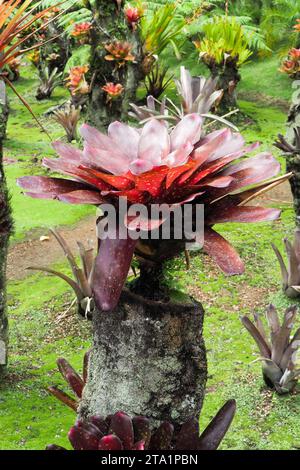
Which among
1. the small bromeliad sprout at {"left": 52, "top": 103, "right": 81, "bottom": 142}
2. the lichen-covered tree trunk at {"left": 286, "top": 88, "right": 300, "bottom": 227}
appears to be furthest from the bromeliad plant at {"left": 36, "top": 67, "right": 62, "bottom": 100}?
the lichen-covered tree trunk at {"left": 286, "top": 88, "right": 300, "bottom": 227}

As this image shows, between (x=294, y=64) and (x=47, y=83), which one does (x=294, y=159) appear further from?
(x=47, y=83)

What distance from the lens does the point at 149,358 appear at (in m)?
1.39

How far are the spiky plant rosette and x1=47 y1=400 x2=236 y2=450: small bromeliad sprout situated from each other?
243 mm

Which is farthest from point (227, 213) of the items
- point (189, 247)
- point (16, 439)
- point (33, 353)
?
point (33, 353)

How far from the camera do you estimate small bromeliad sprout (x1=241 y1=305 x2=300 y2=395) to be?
104 inches

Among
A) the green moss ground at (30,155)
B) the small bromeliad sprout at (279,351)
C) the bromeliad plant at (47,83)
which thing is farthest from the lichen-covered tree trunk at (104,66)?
the small bromeliad sprout at (279,351)

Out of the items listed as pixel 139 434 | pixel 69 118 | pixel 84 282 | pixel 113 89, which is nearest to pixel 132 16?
pixel 113 89

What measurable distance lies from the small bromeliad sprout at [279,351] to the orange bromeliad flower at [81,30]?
3.56 metres

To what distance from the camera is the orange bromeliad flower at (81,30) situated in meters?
5.51

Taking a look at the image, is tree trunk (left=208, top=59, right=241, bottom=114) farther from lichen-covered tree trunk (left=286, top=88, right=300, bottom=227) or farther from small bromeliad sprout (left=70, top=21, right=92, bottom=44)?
lichen-covered tree trunk (left=286, top=88, right=300, bottom=227)

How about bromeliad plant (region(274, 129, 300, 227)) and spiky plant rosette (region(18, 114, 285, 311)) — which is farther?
bromeliad plant (region(274, 129, 300, 227))

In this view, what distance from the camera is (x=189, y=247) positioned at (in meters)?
1.32

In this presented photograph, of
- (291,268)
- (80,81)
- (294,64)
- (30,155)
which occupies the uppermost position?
(294,64)

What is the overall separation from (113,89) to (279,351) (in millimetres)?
3353
